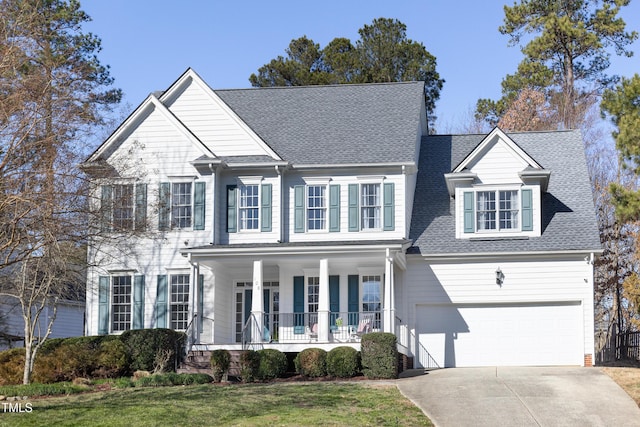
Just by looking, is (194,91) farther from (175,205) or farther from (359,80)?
(359,80)

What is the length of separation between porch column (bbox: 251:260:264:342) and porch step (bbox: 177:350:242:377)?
1.09 m

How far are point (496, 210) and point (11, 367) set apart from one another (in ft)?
49.6

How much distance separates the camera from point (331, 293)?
30.5m

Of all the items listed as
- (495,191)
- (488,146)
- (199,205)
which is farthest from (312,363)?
(488,146)

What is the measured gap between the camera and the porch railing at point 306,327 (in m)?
28.6

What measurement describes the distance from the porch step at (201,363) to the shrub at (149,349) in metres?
0.44

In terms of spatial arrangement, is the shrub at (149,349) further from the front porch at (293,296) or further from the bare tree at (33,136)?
the bare tree at (33,136)

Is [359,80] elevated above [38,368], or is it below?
above

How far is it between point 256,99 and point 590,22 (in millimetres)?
21309

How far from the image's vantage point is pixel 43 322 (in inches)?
1703

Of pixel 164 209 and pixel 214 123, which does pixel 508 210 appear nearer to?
pixel 214 123

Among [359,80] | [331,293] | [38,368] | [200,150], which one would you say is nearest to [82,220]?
[38,368]

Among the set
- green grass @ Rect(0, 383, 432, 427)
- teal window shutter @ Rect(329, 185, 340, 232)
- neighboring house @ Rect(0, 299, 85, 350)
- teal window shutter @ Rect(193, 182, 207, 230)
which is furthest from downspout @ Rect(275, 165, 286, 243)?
neighboring house @ Rect(0, 299, 85, 350)

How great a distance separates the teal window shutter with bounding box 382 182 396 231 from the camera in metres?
30.4
